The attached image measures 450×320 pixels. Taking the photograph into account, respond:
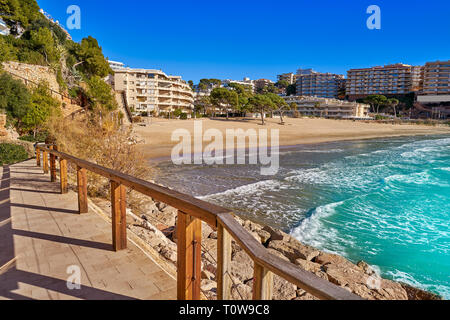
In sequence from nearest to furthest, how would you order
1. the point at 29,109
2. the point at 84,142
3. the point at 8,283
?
the point at 8,283, the point at 84,142, the point at 29,109

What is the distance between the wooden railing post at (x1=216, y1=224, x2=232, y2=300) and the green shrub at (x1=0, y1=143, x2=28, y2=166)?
12.7 meters

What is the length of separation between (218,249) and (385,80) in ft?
471

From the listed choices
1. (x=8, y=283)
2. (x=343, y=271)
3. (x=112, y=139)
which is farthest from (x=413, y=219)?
(x=8, y=283)

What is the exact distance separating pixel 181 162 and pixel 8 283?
17.5 m

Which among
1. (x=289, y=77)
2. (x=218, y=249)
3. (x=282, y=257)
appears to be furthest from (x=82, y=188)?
(x=289, y=77)

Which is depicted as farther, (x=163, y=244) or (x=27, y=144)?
(x=27, y=144)

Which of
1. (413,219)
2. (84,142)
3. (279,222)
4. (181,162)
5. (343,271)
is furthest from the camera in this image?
(181,162)

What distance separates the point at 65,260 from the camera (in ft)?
10.7

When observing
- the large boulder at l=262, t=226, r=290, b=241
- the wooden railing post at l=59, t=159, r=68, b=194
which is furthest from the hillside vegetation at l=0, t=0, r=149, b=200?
the large boulder at l=262, t=226, r=290, b=241

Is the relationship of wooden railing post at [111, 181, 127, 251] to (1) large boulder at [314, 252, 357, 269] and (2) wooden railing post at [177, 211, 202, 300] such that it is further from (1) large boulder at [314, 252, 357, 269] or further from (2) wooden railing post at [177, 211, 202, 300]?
(1) large boulder at [314, 252, 357, 269]

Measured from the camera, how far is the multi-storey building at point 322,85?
14112 centimetres
